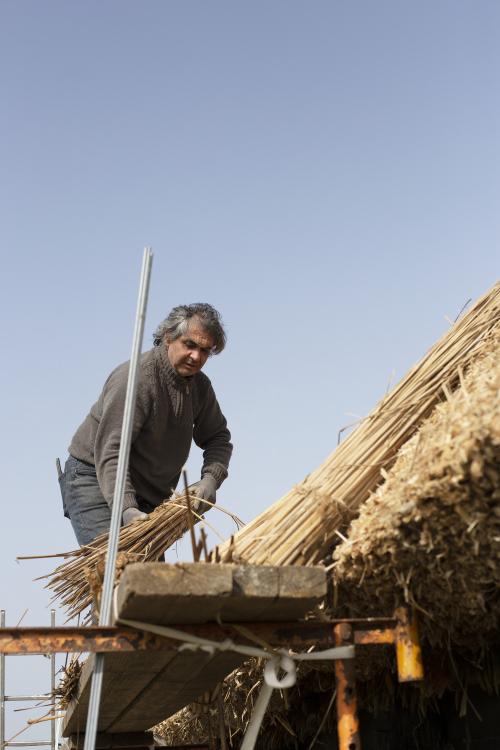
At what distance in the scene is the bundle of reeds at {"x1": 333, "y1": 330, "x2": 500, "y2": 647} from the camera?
2088 mm

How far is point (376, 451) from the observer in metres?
2.63

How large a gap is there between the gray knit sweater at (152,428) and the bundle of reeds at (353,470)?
3.40 ft

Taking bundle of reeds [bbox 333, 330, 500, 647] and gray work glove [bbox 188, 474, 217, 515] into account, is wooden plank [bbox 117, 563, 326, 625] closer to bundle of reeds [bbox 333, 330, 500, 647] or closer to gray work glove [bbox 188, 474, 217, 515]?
bundle of reeds [bbox 333, 330, 500, 647]

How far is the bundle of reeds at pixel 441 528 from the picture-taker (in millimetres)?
2088

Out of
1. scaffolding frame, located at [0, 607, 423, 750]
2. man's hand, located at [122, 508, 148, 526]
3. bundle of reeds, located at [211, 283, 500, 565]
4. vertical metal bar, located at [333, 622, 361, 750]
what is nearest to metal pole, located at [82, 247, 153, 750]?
scaffolding frame, located at [0, 607, 423, 750]

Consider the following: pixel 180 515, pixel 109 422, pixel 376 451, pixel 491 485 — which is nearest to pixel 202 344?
pixel 109 422

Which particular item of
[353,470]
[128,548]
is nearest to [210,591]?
[353,470]

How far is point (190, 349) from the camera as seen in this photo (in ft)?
12.4

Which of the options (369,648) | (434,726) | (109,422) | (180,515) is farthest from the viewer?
(109,422)

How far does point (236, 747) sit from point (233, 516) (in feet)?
3.92

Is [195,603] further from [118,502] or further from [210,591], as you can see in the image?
[118,502]

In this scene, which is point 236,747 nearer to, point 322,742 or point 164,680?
point 322,742

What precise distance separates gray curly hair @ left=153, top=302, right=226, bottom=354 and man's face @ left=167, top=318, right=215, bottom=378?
0.02 meters

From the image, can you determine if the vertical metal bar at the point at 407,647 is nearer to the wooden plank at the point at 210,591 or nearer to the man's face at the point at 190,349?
the wooden plank at the point at 210,591
